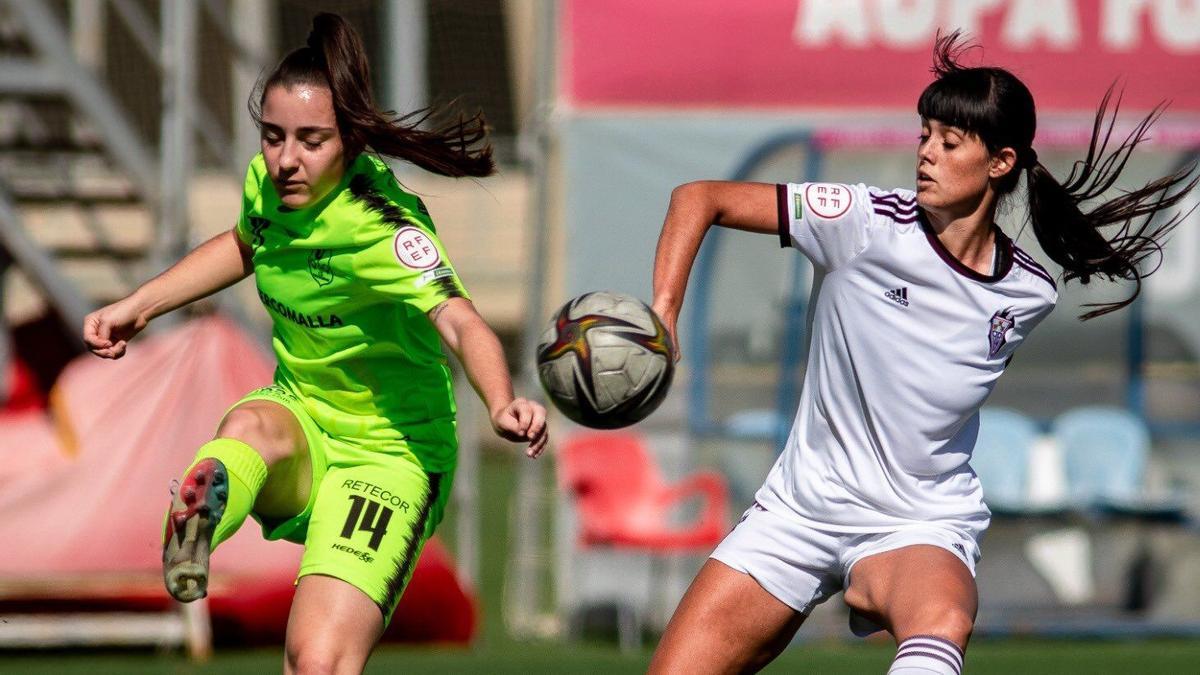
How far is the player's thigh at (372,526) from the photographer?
4285 mm

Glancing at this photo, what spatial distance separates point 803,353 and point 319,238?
531cm

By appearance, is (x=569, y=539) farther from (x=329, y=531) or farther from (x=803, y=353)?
(x=329, y=531)

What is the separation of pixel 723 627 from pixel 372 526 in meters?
0.89

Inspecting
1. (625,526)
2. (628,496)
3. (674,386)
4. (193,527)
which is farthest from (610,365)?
Result: (674,386)

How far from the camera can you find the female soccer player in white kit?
436cm

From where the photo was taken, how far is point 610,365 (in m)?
4.05

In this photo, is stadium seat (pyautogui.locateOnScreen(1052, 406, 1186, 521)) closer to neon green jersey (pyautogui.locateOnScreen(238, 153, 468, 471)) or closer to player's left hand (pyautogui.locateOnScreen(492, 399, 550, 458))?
neon green jersey (pyautogui.locateOnScreen(238, 153, 468, 471))

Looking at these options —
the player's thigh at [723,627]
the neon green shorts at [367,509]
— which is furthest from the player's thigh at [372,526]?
the player's thigh at [723,627]

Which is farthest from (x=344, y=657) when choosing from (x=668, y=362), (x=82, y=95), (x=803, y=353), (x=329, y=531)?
(x=82, y=95)

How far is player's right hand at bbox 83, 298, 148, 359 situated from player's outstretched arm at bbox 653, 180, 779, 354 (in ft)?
4.45

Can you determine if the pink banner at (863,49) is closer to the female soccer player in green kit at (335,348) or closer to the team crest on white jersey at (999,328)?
the female soccer player in green kit at (335,348)

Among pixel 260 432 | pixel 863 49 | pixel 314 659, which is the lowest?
pixel 314 659

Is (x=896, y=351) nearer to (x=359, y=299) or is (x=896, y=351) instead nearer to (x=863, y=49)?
(x=359, y=299)

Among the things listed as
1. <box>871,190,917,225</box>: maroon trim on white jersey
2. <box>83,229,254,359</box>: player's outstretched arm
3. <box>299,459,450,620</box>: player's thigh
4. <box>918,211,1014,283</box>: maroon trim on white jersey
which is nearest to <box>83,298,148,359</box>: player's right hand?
<box>83,229,254,359</box>: player's outstretched arm
